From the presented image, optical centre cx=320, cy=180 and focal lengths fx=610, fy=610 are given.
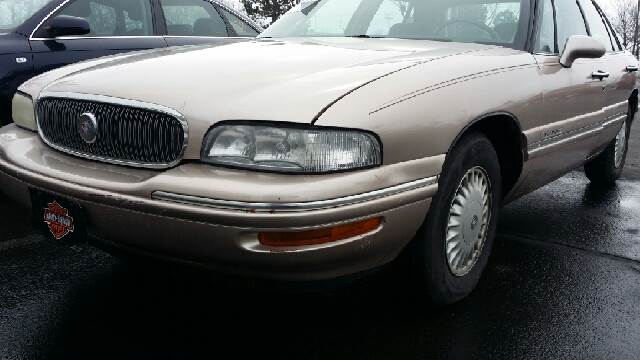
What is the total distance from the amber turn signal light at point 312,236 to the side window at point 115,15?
3367 mm

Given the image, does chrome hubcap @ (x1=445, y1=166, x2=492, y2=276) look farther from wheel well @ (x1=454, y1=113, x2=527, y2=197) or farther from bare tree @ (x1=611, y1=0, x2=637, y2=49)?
bare tree @ (x1=611, y1=0, x2=637, y2=49)

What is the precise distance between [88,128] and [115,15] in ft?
9.54

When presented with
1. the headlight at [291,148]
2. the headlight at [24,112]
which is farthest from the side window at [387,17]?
the headlight at [24,112]

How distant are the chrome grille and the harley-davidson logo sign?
22 centimetres

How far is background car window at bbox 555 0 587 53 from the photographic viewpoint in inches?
144

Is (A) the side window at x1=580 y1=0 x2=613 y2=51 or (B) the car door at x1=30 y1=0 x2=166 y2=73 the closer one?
(B) the car door at x1=30 y1=0 x2=166 y2=73

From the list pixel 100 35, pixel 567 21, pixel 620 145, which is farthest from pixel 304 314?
pixel 620 145

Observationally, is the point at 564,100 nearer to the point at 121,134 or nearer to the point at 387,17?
the point at 387,17

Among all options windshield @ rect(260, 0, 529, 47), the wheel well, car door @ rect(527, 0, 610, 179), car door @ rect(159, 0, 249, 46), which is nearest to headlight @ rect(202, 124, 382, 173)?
the wheel well

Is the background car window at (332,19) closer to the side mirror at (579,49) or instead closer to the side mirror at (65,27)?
the side mirror at (579,49)

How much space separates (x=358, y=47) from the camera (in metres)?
2.87

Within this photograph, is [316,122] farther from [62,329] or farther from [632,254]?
[632,254]

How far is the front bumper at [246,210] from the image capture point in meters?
1.88

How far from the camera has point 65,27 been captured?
13.7ft
